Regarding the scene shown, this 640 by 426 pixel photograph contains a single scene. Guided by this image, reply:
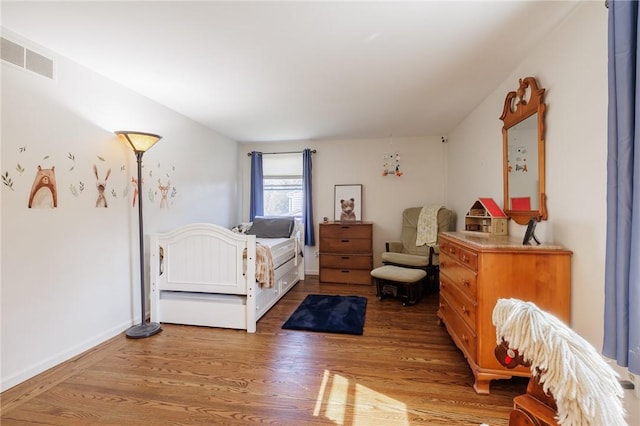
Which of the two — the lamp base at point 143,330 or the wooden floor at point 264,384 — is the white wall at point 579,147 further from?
the lamp base at point 143,330

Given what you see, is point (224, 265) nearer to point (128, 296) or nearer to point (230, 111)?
point (128, 296)

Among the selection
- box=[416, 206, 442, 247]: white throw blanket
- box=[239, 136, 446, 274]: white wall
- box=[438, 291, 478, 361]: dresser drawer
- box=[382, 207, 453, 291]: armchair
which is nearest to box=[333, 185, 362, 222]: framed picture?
box=[239, 136, 446, 274]: white wall

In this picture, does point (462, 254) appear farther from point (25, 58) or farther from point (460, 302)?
point (25, 58)

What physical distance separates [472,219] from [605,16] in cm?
165

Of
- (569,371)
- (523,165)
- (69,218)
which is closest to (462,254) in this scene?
(523,165)

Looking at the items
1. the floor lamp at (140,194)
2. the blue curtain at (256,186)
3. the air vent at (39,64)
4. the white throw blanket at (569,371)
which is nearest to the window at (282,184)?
the blue curtain at (256,186)

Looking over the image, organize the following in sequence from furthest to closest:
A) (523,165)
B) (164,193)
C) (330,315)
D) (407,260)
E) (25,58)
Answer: (407,260)
(164,193)
(330,315)
(523,165)
(25,58)

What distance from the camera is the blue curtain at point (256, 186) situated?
4852 millimetres

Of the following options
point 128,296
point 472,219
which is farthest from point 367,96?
point 128,296

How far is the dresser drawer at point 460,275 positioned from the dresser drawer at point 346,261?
164 cm

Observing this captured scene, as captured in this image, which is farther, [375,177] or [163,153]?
[375,177]

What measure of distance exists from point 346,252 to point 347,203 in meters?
0.89

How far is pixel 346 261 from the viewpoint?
14.1 feet

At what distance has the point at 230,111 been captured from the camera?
3.31m
